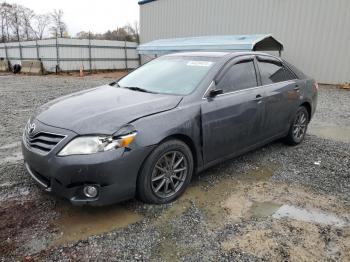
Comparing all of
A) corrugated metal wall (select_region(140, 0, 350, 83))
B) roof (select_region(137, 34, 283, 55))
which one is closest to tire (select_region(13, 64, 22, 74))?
roof (select_region(137, 34, 283, 55))

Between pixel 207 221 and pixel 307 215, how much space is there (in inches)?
41.1

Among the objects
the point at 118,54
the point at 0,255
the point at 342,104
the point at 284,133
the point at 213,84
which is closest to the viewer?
the point at 0,255

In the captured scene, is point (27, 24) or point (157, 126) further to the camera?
point (27, 24)

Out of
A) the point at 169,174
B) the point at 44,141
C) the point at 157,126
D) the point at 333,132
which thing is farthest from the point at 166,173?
the point at 333,132

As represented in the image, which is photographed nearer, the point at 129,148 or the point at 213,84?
the point at 129,148

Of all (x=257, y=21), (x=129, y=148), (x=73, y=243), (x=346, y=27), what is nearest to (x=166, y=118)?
(x=129, y=148)

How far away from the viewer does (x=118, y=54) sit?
974 inches

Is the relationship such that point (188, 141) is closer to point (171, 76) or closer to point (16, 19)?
point (171, 76)

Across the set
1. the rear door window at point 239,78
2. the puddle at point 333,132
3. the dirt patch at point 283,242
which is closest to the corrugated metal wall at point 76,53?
the puddle at point 333,132

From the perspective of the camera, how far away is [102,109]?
9.89ft

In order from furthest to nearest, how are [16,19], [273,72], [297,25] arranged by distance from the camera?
1. [16,19]
2. [297,25]
3. [273,72]

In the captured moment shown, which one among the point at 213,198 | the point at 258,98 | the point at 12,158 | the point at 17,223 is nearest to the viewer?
the point at 17,223

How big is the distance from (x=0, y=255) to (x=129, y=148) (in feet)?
4.23

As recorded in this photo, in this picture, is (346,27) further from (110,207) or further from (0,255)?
(0,255)
